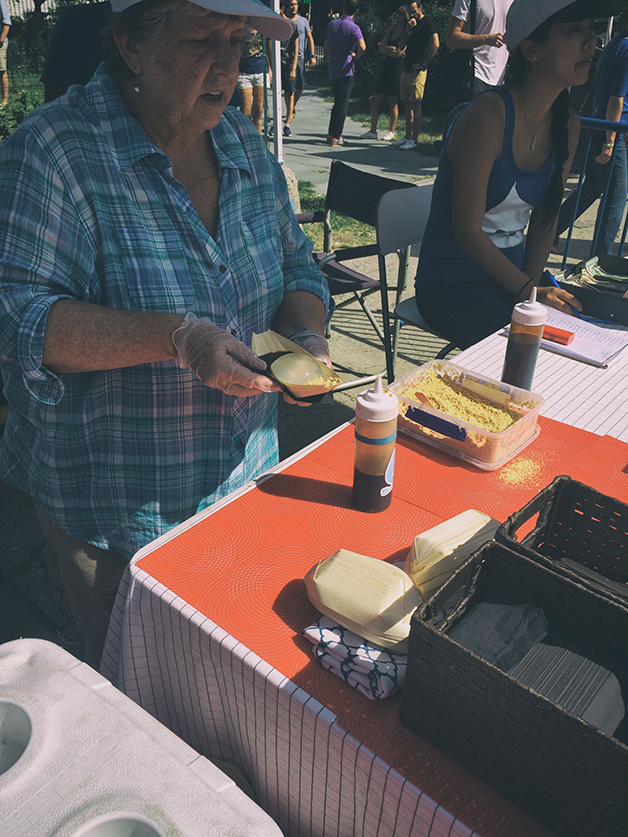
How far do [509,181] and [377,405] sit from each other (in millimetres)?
1865

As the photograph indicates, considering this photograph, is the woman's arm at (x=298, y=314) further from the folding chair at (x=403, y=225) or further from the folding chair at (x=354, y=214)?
the folding chair at (x=354, y=214)

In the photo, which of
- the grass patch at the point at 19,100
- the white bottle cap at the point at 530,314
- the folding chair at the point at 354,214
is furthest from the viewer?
the grass patch at the point at 19,100

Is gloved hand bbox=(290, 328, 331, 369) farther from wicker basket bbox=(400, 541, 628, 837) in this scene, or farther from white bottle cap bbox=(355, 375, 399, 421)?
wicker basket bbox=(400, 541, 628, 837)

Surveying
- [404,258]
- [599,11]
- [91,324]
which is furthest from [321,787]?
[404,258]

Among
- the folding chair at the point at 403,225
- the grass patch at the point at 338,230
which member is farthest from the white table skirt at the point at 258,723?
the grass patch at the point at 338,230

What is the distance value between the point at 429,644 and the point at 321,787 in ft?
1.18

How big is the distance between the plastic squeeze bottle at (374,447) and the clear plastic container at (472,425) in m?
0.28

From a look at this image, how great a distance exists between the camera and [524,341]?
70.0 inches

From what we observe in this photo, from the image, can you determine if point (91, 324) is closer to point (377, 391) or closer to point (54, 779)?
point (377, 391)

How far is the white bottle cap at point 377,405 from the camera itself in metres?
1.28

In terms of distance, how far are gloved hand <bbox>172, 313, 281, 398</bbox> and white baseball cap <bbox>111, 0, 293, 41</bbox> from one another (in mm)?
604

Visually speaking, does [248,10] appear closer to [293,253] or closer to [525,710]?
[293,253]

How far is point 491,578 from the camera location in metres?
1.03

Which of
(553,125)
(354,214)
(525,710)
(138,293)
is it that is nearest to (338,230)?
(354,214)
